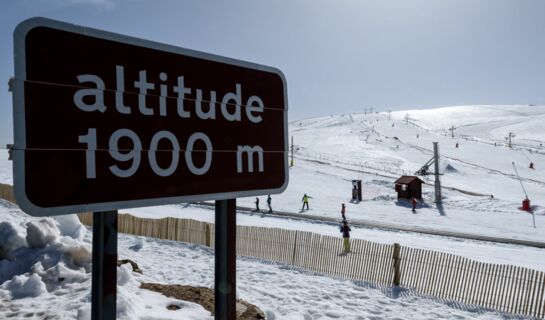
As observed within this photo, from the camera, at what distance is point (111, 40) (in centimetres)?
263

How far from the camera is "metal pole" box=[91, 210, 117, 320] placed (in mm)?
2637

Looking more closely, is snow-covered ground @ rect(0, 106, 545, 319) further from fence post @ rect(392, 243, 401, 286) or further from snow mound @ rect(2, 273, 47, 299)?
fence post @ rect(392, 243, 401, 286)

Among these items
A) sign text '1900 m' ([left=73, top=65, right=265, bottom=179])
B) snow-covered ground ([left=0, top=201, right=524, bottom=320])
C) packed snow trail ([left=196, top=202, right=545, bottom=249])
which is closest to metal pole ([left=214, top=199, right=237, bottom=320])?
sign text '1900 m' ([left=73, top=65, right=265, bottom=179])

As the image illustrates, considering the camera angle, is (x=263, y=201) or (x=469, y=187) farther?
(x=469, y=187)

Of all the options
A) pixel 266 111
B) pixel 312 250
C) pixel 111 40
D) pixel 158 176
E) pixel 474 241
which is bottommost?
pixel 474 241

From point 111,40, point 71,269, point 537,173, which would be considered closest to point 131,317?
point 71,269

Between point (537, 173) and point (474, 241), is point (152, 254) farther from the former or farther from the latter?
point (537, 173)

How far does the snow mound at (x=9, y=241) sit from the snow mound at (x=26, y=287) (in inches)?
85.5

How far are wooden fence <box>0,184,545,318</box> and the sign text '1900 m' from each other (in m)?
Answer: 9.50

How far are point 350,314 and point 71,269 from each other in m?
6.90

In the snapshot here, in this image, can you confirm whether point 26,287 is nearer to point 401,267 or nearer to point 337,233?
point 401,267

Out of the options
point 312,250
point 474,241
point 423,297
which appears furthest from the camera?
point 474,241

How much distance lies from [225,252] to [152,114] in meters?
1.52

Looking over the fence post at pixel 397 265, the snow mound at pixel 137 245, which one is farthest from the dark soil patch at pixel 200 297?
the snow mound at pixel 137 245
